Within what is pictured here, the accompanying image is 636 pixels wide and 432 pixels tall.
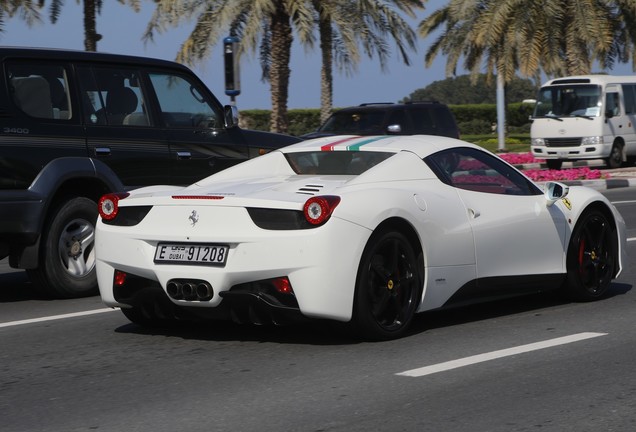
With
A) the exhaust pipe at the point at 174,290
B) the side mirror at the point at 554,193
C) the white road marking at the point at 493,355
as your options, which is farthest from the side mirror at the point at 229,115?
the white road marking at the point at 493,355

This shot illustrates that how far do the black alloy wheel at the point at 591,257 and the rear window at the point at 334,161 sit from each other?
1.72 metres

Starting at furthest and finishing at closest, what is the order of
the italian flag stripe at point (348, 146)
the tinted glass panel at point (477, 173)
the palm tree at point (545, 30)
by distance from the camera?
the palm tree at point (545, 30), the italian flag stripe at point (348, 146), the tinted glass panel at point (477, 173)

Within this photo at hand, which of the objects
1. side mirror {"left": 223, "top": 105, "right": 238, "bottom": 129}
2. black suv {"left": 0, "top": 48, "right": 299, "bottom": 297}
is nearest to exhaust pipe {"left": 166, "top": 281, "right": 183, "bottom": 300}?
black suv {"left": 0, "top": 48, "right": 299, "bottom": 297}

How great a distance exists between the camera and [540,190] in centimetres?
861

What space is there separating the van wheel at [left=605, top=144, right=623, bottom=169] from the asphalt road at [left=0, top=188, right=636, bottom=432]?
25175mm

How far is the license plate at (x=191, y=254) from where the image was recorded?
6910 millimetres

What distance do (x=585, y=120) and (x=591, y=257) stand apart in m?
24.5

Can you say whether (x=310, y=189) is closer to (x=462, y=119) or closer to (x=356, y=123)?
(x=356, y=123)

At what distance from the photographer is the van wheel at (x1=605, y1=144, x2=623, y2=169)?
33062 mm

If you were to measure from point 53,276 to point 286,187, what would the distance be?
296 cm

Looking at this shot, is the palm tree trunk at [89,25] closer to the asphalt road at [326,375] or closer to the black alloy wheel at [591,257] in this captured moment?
the asphalt road at [326,375]

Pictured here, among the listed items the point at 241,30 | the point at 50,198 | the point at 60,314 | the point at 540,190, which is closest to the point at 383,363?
the point at 540,190

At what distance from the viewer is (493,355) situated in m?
6.82

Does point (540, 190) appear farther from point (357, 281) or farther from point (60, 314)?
point (60, 314)
